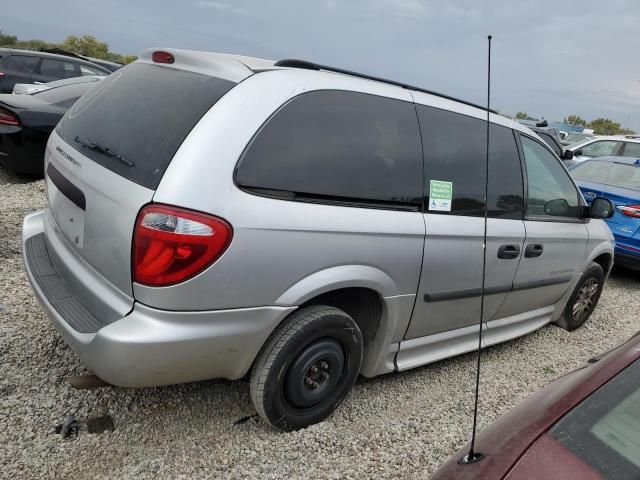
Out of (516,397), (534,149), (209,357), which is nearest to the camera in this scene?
(209,357)

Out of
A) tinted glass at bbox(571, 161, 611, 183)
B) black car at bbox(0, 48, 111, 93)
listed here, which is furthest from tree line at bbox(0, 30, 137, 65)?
tinted glass at bbox(571, 161, 611, 183)

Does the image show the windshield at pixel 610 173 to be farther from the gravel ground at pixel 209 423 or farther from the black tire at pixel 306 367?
the black tire at pixel 306 367

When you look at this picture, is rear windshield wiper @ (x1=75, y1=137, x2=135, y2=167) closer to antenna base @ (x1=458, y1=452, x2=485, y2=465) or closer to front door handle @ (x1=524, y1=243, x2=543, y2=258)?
antenna base @ (x1=458, y1=452, x2=485, y2=465)

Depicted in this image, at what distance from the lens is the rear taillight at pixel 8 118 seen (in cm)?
549

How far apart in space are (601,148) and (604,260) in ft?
26.4

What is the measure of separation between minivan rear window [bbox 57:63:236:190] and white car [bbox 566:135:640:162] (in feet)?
32.3

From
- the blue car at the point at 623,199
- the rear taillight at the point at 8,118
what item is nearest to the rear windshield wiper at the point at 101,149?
the rear taillight at the point at 8,118

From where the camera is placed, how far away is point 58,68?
1100cm

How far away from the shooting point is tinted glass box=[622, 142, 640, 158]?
391 inches

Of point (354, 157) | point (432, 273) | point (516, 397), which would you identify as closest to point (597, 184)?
point (516, 397)

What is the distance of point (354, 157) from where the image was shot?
2.42 m

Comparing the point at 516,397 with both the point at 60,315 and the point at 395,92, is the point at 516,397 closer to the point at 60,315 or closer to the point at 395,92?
the point at 395,92

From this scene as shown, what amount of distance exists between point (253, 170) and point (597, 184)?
5.39 meters

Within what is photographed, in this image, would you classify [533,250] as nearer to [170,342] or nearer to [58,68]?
[170,342]
